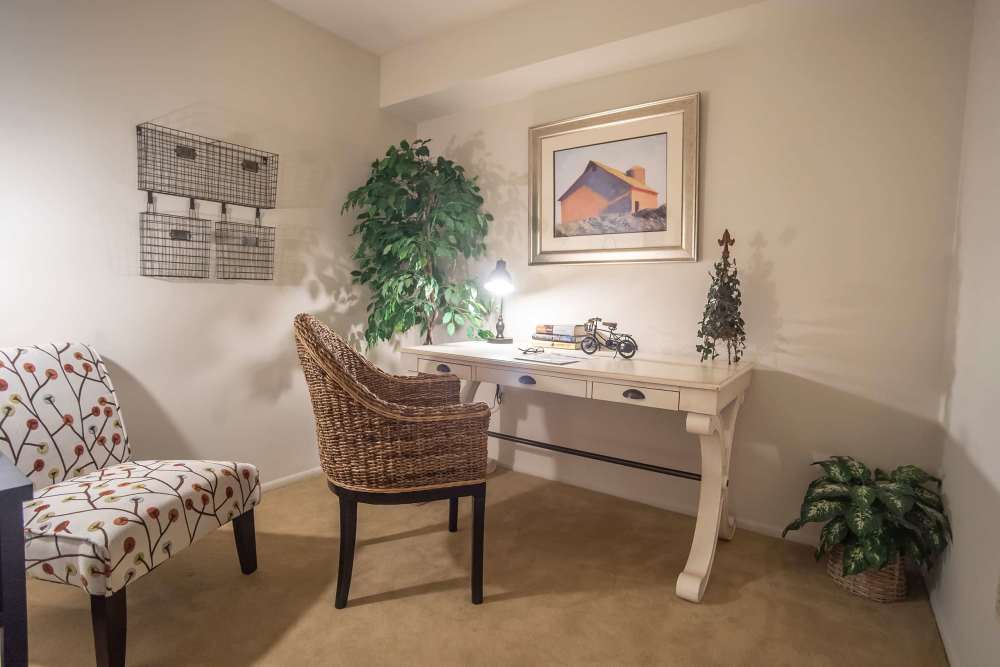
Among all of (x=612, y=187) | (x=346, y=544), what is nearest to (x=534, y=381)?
(x=346, y=544)

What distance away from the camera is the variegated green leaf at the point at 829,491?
1908 millimetres

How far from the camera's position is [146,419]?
7.76ft

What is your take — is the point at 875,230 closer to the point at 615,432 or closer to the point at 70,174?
the point at 615,432

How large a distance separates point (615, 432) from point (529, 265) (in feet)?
3.49

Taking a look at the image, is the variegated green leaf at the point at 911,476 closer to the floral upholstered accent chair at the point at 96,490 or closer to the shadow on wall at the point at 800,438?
the shadow on wall at the point at 800,438

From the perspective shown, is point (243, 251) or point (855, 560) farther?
point (243, 251)

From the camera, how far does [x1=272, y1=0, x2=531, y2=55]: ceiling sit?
271 cm

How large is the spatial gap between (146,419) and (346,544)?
50.3 inches

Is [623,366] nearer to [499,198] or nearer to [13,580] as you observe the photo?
[499,198]

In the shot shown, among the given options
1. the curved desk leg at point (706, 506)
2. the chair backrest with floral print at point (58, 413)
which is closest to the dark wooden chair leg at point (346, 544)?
the chair backrest with floral print at point (58, 413)

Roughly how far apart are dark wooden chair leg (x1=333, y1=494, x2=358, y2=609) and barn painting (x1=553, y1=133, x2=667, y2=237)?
1.83 m

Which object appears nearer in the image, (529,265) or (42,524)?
(42,524)

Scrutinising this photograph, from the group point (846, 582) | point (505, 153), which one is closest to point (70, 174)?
point (505, 153)

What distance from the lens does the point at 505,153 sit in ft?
10.4
